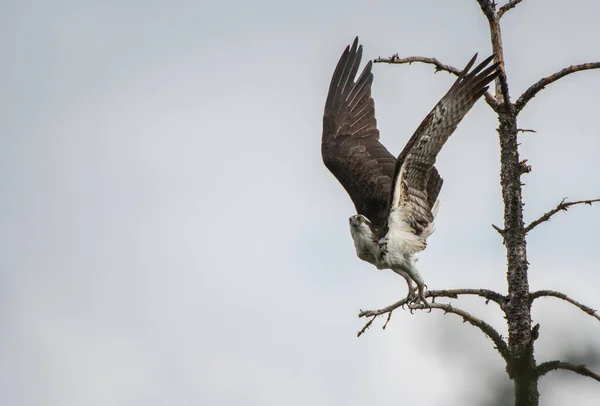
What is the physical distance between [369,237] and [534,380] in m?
6.13

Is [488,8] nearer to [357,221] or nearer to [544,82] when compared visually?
[544,82]

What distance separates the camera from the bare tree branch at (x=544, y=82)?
23.2ft

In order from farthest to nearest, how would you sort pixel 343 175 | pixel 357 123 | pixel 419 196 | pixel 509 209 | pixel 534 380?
pixel 357 123 → pixel 343 175 → pixel 419 196 → pixel 509 209 → pixel 534 380

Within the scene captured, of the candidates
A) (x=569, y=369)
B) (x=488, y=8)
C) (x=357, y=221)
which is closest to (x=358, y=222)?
(x=357, y=221)

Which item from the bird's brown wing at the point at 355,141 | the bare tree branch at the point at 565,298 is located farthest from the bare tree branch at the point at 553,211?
the bird's brown wing at the point at 355,141

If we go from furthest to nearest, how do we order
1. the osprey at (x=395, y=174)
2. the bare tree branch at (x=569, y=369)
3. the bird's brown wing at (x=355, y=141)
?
the bird's brown wing at (x=355, y=141) → the osprey at (x=395, y=174) → the bare tree branch at (x=569, y=369)

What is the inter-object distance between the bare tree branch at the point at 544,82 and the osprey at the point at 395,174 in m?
0.33

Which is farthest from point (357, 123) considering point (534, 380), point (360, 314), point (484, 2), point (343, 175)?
point (534, 380)

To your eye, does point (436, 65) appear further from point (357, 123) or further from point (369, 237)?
point (357, 123)

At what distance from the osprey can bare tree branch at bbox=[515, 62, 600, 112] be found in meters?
0.33

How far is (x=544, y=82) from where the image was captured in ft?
23.2

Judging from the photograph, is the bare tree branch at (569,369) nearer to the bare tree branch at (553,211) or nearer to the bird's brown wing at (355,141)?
the bare tree branch at (553,211)

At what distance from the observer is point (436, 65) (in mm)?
7625

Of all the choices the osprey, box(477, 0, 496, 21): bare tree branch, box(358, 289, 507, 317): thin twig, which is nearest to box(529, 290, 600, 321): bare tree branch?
box(358, 289, 507, 317): thin twig
